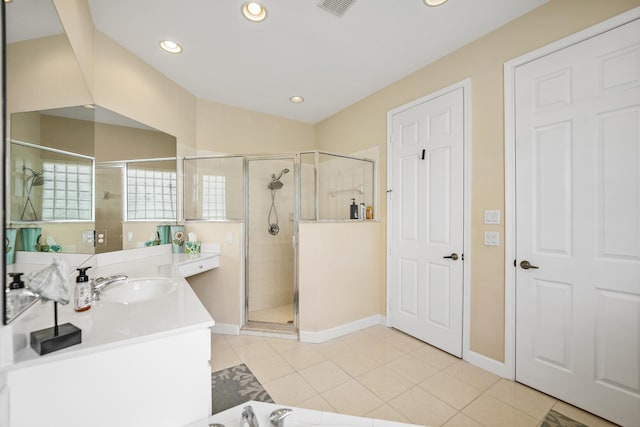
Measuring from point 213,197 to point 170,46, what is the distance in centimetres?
143

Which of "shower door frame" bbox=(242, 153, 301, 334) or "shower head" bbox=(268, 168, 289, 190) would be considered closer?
"shower door frame" bbox=(242, 153, 301, 334)

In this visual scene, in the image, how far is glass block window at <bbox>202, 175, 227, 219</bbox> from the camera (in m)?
2.86

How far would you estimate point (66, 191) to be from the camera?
124 cm

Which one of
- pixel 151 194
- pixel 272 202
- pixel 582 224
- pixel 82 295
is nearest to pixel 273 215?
pixel 272 202

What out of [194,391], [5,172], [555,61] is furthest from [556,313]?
[5,172]

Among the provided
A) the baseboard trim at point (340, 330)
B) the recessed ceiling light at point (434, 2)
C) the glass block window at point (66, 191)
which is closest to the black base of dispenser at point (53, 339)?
the glass block window at point (66, 191)

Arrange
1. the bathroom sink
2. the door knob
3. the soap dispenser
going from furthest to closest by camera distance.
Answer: the door knob → the bathroom sink → the soap dispenser

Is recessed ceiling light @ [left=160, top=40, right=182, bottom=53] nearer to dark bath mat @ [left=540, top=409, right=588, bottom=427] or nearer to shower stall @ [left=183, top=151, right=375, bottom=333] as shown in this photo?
shower stall @ [left=183, top=151, right=375, bottom=333]

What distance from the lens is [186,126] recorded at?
9.75ft

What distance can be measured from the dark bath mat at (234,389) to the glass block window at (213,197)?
1.51 meters

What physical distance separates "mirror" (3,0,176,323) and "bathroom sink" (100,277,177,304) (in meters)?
0.28

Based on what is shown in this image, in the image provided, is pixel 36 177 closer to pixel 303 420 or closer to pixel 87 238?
pixel 87 238

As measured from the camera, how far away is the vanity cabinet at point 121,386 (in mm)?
736

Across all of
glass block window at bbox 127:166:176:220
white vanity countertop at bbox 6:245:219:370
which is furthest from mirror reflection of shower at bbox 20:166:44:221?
glass block window at bbox 127:166:176:220
